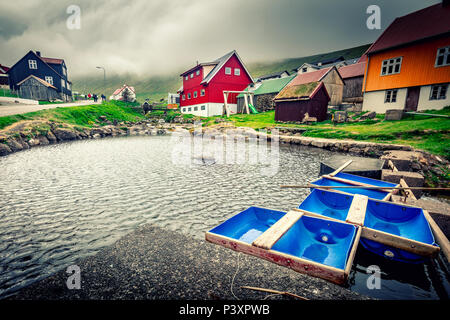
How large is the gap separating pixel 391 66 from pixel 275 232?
3077 cm

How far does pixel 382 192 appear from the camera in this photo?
7.58 meters

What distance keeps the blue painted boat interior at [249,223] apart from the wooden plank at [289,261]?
2.47 feet

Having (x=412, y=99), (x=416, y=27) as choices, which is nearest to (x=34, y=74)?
(x=416, y=27)

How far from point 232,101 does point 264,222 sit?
130 feet

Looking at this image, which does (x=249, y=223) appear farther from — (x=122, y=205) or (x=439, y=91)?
(x=439, y=91)

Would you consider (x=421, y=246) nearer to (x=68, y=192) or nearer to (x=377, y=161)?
(x=377, y=161)

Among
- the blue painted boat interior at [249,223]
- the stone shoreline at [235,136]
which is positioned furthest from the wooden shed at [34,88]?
the blue painted boat interior at [249,223]

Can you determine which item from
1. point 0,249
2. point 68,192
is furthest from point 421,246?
point 68,192

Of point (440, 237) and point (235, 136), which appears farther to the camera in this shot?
point (235, 136)

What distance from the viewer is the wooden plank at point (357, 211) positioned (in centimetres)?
483

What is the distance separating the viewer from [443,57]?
852 inches

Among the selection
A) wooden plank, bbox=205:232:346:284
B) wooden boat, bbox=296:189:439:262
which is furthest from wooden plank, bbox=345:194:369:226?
wooden plank, bbox=205:232:346:284

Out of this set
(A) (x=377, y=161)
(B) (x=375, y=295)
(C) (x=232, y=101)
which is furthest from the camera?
(C) (x=232, y=101)

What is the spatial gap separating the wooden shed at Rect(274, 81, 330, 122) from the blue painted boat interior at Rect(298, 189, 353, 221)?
22.3 m
